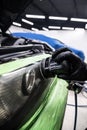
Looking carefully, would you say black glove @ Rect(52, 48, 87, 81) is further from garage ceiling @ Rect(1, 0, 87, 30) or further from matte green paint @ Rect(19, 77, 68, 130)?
garage ceiling @ Rect(1, 0, 87, 30)

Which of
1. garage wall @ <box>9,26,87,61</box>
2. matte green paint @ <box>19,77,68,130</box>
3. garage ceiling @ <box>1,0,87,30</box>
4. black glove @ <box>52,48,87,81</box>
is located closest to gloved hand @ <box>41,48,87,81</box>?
black glove @ <box>52,48,87,81</box>

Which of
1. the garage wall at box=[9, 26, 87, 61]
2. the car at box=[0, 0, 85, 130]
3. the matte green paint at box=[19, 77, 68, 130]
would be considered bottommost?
the garage wall at box=[9, 26, 87, 61]

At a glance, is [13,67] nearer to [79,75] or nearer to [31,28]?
[79,75]

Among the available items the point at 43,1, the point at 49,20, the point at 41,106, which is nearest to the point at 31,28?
the point at 49,20

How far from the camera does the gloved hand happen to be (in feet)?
2.23


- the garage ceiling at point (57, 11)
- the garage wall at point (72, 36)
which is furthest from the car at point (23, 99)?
the garage wall at point (72, 36)

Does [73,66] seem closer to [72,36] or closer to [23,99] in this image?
[23,99]

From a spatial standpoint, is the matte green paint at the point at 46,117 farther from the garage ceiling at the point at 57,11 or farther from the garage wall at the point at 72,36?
the garage wall at the point at 72,36

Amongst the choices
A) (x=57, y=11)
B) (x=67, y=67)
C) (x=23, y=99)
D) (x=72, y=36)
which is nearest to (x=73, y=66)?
(x=67, y=67)

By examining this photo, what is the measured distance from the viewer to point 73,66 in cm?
70

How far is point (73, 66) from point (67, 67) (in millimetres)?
27

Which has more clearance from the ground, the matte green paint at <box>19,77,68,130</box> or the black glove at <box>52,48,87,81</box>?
the black glove at <box>52,48,87,81</box>

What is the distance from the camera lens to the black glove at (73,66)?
2.23 feet

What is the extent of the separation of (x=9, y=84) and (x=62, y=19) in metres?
7.88
